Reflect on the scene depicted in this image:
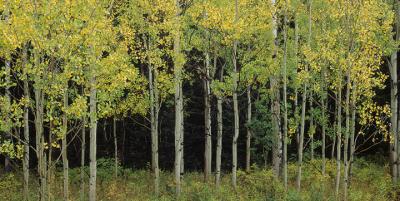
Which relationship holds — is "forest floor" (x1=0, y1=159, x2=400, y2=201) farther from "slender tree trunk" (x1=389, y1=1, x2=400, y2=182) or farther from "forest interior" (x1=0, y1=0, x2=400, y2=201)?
"slender tree trunk" (x1=389, y1=1, x2=400, y2=182)

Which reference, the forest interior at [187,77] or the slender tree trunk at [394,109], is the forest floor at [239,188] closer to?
the forest interior at [187,77]

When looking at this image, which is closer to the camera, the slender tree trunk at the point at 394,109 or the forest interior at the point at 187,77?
the forest interior at the point at 187,77

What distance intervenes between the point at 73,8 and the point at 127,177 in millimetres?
16740

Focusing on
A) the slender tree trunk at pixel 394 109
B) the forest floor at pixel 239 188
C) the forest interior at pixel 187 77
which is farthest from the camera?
the slender tree trunk at pixel 394 109

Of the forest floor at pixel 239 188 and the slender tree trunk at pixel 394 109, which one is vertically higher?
the slender tree trunk at pixel 394 109

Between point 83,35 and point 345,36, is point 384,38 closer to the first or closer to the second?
point 345,36

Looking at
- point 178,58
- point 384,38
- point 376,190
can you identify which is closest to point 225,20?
point 178,58

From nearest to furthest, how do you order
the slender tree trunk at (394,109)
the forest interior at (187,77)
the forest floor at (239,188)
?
the forest interior at (187,77), the forest floor at (239,188), the slender tree trunk at (394,109)

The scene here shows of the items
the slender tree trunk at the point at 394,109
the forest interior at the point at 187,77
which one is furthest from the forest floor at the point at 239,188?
the slender tree trunk at the point at 394,109

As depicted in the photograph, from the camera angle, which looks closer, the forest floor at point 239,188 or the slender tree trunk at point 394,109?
the forest floor at point 239,188

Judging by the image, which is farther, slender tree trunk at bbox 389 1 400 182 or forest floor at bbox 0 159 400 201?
slender tree trunk at bbox 389 1 400 182

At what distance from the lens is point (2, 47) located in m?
11.8

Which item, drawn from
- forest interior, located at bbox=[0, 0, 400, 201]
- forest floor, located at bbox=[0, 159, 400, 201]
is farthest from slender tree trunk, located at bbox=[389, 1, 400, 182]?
forest floor, located at bbox=[0, 159, 400, 201]

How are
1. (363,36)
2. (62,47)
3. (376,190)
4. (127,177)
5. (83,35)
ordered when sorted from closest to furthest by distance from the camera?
(62,47)
(83,35)
(363,36)
(376,190)
(127,177)
